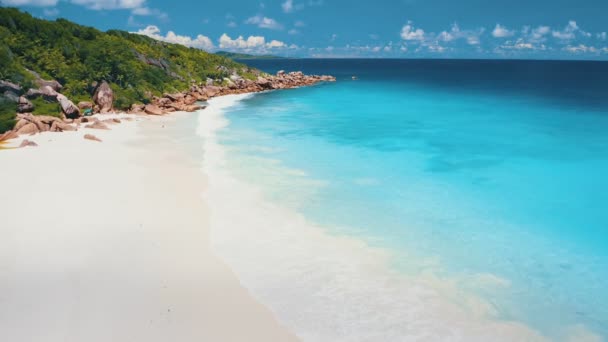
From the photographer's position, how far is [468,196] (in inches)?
631

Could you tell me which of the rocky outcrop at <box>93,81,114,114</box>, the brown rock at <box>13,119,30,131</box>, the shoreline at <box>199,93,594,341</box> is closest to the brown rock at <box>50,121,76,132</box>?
the brown rock at <box>13,119,30,131</box>

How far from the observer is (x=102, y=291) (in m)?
8.23

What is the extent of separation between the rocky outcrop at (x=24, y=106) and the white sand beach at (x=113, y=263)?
35.5ft

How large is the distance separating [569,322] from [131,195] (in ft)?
41.2

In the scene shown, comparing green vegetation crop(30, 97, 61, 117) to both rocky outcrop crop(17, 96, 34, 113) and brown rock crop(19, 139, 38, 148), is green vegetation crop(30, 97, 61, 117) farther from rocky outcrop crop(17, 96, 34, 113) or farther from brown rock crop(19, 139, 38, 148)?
brown rock crop(19, 139, 38, 148)

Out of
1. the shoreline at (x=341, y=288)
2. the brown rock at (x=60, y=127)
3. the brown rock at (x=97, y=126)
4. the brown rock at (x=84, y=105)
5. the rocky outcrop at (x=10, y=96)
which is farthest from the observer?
the brown rock at (x=84, y=105)

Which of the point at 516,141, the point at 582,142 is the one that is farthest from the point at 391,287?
the point at 582,142

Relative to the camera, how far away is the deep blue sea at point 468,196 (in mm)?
9578

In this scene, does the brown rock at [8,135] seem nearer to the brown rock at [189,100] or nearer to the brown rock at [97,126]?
the brown rock at [97,126]

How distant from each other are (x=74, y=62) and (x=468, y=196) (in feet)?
114

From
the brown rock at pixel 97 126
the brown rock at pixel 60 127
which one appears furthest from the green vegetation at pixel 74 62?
the brown rock at pixel 97 126

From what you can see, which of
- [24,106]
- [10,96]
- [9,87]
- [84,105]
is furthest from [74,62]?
[24,106]

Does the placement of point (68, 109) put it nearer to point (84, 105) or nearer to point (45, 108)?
point (45, 108)

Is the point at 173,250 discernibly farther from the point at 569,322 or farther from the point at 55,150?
the point at 55,150
